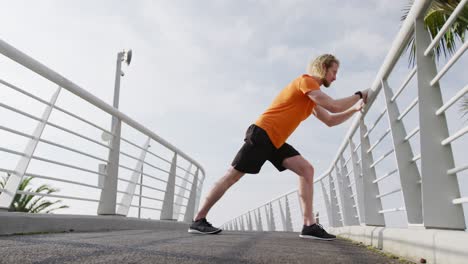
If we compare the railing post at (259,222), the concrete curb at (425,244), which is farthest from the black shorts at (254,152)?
the railing post at (259,222)

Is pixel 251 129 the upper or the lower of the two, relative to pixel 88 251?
upper

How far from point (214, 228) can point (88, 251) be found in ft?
7.18

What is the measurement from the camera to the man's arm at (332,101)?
3.65 m

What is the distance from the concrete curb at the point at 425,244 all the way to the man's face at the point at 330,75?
1399mm

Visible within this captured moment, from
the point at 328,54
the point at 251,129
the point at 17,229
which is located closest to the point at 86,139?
the point at 17,229

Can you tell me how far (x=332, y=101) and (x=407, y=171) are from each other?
1.05 m

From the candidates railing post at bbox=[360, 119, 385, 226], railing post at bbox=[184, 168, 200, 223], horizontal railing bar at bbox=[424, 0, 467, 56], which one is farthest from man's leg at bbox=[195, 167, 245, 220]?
railing post at bbox=[184, 168, 200, 223]

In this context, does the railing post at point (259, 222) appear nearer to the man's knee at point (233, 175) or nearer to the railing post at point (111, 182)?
the railing post at point (111, 182)

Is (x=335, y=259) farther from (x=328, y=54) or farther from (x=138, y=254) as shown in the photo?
(x=328, y=54)

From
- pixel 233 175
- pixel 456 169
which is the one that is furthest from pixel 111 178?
pixel 456 169

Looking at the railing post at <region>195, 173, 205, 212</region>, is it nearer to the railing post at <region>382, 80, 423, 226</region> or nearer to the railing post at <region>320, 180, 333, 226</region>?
the railing post at <region>320, 180, 333, 226</region>

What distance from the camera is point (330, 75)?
3.96 meters

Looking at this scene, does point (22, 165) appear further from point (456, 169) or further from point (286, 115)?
point (456, 169)

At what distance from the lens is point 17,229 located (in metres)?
3.39
